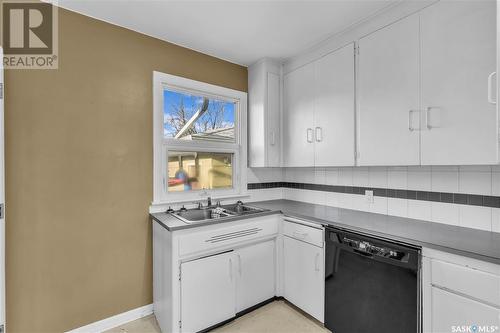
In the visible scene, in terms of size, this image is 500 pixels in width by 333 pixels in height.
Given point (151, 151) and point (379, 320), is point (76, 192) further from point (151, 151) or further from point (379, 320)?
point (379, 320)

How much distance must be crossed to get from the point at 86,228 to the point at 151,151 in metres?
0.80

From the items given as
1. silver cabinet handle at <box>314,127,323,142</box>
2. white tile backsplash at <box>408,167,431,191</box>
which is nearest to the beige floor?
white tile backsplash at <box>408,167,431,191</box>

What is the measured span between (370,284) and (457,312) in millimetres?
462

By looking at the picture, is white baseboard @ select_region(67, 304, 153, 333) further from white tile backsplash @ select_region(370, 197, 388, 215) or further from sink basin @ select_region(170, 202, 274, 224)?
white tile backsplash @ select_region(370, 197, 388, 215)

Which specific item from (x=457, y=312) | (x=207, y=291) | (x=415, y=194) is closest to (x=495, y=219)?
(x=415, y=194)

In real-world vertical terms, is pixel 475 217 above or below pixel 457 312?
above

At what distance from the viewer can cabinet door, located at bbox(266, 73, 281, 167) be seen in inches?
109

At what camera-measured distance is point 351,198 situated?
8.16 ft

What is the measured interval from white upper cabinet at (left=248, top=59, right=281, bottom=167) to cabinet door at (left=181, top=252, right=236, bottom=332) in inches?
45.8

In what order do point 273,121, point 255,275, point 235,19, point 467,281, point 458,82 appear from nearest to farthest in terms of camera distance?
point 467,281 → point 458,82 → point 235,19 → point 255,275 → point 273,121

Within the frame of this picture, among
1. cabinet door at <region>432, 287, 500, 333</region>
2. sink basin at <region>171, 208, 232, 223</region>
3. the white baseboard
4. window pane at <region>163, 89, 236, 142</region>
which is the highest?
window pane at <region>163, 89, 236, 142</region>

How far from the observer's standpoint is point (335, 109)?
227 centimetres

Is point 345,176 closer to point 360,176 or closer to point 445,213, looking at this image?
point 360,176

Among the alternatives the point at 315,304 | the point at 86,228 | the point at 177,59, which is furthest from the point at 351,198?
the point at 86,228
